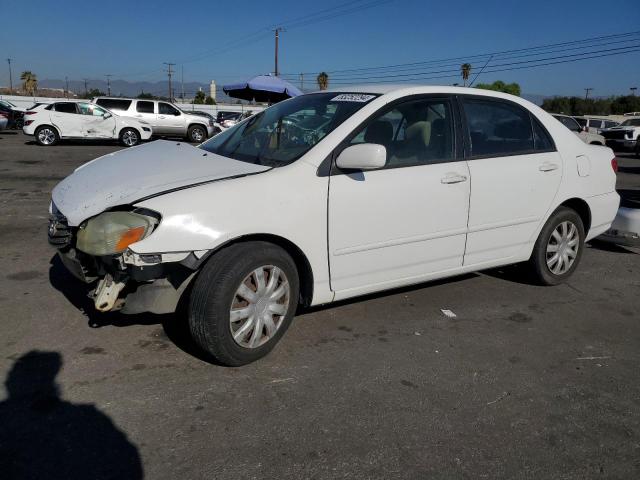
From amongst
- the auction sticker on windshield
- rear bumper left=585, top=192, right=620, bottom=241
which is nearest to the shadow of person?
the auction sticker on windshield

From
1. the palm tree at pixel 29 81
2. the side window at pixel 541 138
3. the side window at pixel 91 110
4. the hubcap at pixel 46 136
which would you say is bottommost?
the hubcap at pixel 46 136

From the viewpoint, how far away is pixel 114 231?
288 centimetres

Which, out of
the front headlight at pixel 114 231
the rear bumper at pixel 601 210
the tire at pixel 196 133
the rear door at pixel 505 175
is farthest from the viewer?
the tire at pixel 196 133

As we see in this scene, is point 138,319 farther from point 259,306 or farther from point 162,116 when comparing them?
point 162,116

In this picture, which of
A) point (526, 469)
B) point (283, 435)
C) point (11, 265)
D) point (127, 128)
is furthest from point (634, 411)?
point (127, 128)

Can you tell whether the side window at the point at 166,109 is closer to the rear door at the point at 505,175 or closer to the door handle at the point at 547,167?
the rear door at the point at 505,175

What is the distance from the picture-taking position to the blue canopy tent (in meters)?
18.9

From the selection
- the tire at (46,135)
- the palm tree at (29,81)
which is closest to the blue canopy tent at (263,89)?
the tire at (46,135)

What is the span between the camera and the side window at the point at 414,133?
364 centimetres

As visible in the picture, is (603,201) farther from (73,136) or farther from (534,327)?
(73,136)

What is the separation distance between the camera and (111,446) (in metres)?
2.43

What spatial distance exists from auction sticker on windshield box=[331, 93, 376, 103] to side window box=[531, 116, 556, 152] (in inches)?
60.9

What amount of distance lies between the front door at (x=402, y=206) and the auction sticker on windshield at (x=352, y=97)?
17 cm

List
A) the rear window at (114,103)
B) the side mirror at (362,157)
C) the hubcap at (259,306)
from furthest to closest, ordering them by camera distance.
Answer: the rear window at (114,103) < the side mirror at (362,157) < the hubcap at (259,306)
